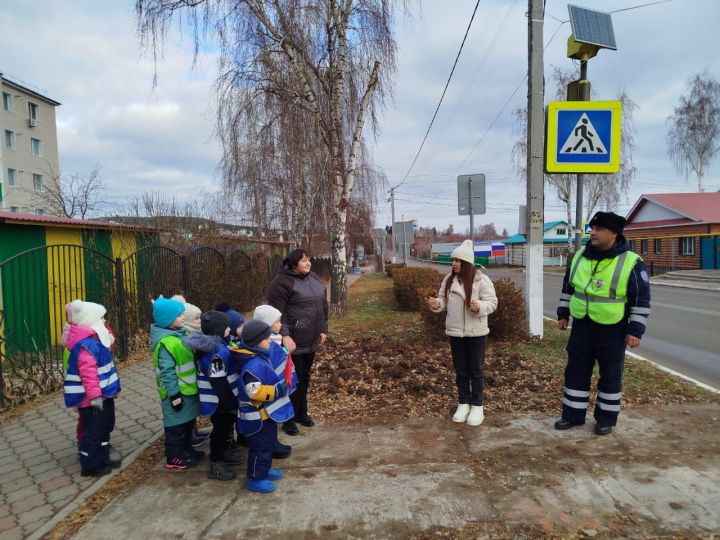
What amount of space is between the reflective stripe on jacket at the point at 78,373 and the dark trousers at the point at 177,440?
0.52 m

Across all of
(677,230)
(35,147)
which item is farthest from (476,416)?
(35,147)

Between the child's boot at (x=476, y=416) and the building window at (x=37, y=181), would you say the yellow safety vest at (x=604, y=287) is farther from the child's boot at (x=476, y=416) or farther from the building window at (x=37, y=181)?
the building window at (x=37, y=181)

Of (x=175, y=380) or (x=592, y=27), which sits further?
(x=592, y=27)

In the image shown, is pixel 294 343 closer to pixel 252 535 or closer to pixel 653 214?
pixel 252 535

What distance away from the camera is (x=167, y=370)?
138 inches

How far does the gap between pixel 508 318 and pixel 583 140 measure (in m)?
2.73

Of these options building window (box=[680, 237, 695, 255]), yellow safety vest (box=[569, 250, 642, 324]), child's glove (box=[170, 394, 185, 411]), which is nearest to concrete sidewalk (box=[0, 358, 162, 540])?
child's glove (box=[170, 394, 185, 411])

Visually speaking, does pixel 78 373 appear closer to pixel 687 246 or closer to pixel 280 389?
pixel 280 389

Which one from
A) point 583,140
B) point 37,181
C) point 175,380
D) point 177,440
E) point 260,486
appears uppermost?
point 37,181

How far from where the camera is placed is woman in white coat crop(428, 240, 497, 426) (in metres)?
4.29

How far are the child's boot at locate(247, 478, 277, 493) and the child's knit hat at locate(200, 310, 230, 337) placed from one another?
1.00 meters

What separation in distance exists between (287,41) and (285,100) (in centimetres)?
199

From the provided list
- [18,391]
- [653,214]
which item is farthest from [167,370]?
[653,214]

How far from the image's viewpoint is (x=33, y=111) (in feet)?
141
